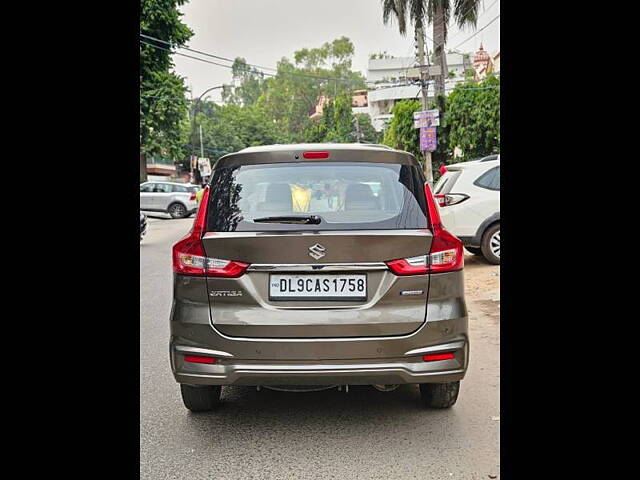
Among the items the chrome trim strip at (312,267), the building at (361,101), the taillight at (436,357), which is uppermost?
the building at (361,101)

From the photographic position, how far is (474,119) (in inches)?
802

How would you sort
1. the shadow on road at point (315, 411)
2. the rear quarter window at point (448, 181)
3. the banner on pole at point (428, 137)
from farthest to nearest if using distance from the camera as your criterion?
the banner on pole at point (428, 137)
the rear quarter window at point (448, 181)
the shadow on road at point (315, 411)

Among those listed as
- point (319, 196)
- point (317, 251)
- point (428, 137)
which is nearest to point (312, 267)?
point (317, 251)

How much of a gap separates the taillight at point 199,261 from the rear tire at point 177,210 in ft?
84.4

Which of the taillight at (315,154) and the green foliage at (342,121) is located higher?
the green foliage at (342,121)

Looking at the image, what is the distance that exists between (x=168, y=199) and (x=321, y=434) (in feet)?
84.9

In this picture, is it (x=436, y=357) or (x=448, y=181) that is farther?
(x=448, y=181)

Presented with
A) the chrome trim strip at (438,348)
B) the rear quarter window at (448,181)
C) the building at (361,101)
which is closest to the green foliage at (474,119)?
the rear quarter window at (448,181)

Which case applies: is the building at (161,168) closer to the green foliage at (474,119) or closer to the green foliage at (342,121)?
the green foliage at (342,121)

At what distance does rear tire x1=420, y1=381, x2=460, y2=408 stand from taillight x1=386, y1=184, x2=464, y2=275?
0.88 m

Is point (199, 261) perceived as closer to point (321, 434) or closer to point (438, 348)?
point (321, 434)

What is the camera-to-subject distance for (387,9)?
22.5 m

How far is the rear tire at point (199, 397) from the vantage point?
13.3 feet

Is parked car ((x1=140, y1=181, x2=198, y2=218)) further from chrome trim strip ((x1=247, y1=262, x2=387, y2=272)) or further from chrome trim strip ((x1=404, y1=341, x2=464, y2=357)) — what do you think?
chrome trim strip ((x1=404, y1=341, x2=464, y2=357))
